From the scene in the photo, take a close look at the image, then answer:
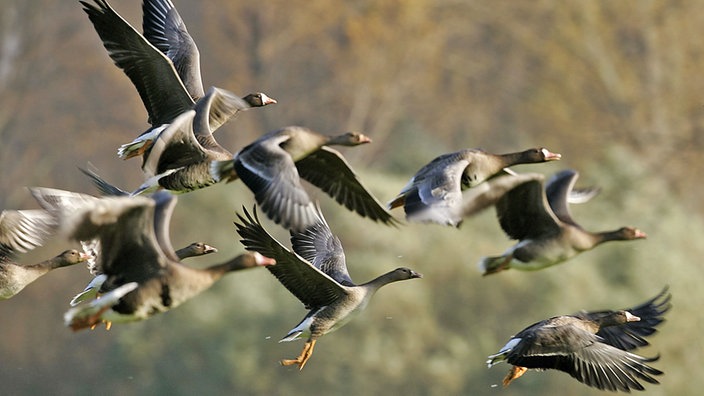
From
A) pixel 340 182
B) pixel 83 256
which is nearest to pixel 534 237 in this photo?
pixel 340 182

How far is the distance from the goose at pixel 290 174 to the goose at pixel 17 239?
2443 mm

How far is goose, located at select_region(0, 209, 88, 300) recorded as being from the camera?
1455cm

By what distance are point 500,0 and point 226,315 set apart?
71.5 ft

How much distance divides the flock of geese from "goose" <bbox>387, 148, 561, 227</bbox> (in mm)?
16

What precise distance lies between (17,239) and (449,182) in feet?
13.5

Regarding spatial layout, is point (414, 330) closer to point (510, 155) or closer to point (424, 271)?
point (424, 271)

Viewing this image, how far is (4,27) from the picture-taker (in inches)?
1981

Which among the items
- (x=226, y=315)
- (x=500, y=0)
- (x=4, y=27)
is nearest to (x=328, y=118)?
(x=500, y=0)

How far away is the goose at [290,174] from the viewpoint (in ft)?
40.4

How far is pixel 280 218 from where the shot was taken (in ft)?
40.3

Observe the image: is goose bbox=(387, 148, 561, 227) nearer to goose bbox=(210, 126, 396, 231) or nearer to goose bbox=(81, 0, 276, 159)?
goose bbox=(210, 126, 396, 231)

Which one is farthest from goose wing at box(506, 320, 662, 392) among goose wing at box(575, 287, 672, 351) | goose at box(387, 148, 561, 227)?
goose at box(387, 148, 561, 227)

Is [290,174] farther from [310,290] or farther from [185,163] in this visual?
[310,290]

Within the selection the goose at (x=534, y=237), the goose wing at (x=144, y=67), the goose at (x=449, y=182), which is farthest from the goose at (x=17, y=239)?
the goose at (x=534, y=237)
